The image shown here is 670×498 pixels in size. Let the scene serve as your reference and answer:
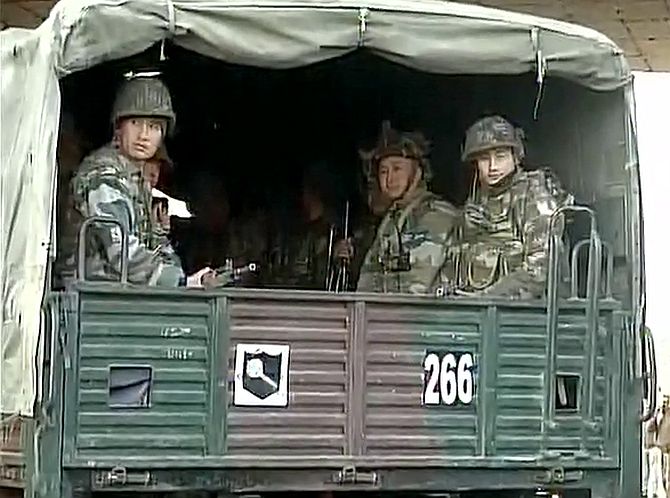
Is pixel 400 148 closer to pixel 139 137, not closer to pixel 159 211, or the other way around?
pixel 159 211

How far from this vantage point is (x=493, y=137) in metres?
6.79

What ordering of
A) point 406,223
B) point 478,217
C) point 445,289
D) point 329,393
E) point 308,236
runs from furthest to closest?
1. point 308,236
2. point 406,223
3. point 478,217
4. point 445,289
5. point 329,393

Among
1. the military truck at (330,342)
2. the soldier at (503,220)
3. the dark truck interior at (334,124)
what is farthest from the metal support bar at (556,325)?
the dark truck interior at (334,124)

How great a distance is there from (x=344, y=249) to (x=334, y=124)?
27.4 inches

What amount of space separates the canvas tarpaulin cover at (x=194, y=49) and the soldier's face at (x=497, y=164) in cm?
68

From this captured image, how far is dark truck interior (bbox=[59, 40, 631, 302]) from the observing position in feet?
21.6

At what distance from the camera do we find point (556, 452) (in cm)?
602

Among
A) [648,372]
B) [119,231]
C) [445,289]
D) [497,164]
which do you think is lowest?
[648,372]

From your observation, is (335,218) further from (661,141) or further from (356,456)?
(661,141)

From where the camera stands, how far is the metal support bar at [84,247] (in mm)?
5520

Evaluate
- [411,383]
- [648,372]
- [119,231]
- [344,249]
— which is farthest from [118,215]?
[344,249]

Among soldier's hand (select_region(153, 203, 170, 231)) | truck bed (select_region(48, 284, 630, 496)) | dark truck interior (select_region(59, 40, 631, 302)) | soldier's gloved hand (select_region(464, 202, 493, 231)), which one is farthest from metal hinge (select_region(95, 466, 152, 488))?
soldier's gloved hand (select_region(464, 202, 493, 231))

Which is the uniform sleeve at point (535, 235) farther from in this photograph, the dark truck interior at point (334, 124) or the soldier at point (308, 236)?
the soldier at point (308, 236)

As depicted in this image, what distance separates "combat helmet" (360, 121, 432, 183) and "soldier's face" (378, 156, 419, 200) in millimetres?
38
